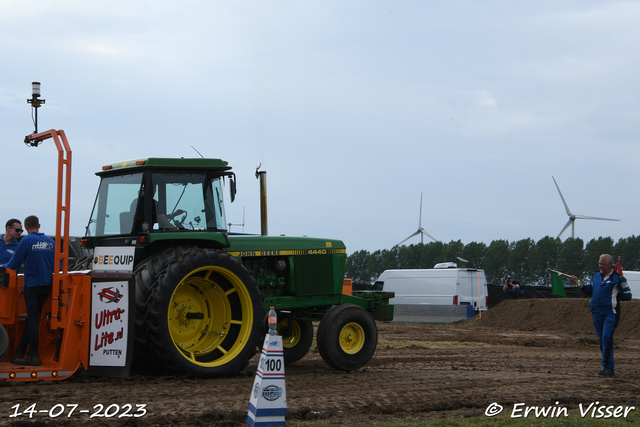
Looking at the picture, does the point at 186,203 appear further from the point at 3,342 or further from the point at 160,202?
the point at 3,342

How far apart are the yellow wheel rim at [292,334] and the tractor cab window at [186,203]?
2.13m

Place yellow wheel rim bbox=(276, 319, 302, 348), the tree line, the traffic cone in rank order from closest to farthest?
the traffic cone < yellow wheel rim bbox=(276, 319, 302, 348) < the tree line

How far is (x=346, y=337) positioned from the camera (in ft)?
31.7

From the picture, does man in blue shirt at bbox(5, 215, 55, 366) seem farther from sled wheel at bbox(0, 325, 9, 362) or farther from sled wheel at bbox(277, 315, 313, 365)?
sled wheel at bbox(277, 315, 313, 365)

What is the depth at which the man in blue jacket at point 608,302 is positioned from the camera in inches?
368

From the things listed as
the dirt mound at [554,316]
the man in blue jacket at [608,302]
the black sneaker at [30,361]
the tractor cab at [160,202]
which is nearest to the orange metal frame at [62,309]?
the black sneaker at [30,361]

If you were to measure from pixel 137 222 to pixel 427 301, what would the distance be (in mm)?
17835

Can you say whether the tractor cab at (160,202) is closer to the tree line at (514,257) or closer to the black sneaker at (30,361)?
the black sneaker at (30,361)

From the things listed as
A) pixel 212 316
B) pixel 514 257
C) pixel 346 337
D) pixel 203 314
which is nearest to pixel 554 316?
pixel 346 337

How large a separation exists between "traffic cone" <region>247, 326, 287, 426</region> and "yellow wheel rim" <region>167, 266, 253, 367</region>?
2412mm

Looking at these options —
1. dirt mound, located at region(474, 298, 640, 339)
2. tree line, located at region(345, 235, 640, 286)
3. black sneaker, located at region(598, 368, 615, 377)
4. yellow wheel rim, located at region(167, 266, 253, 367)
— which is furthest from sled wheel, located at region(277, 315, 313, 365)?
tree line, located at region(345, 235, 640, 286)

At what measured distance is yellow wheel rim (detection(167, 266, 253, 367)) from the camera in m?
8.19

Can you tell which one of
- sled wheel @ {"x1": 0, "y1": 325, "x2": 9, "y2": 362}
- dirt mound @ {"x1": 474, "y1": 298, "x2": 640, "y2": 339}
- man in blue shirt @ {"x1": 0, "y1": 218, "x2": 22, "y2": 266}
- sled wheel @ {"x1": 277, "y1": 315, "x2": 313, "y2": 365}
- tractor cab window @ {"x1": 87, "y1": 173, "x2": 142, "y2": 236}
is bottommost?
dirt mound @ {"x1": 474, "y1": 298, "x2": 640, "y2": 339}

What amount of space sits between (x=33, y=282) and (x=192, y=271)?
1722mm
